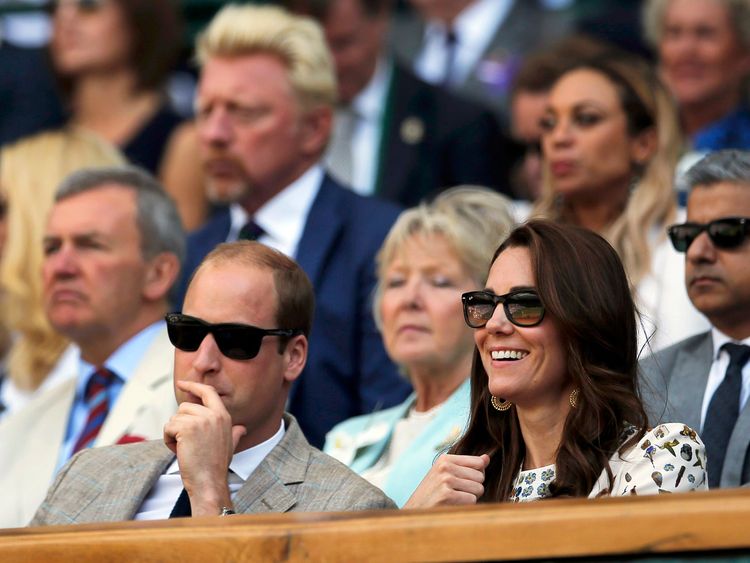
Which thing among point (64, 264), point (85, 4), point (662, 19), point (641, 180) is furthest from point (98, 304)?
point (662, 19)

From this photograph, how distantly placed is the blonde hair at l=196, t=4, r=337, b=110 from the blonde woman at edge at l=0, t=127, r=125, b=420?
0.85 m

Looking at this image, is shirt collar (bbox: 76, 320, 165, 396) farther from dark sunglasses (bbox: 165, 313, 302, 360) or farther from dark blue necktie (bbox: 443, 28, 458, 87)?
dark blue necktie (bbox: 443, 28, 458, 87)

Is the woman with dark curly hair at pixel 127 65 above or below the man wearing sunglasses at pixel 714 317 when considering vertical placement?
above

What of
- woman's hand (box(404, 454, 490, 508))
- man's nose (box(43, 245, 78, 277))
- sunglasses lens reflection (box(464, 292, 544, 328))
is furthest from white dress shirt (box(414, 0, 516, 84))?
woman's hand (box(404, 454, 490, 508))

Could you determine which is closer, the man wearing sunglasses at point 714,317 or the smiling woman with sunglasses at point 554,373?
the smiling woman with sunglasses at point 554,373

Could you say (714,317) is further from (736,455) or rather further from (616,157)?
(616,157)

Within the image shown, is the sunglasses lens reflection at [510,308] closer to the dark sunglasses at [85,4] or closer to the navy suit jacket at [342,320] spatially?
the navy suit jacket at [342,320]

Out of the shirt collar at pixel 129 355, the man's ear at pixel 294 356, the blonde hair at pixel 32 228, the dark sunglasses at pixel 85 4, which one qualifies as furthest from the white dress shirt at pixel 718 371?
the dark sunglasses at pixel 85 4

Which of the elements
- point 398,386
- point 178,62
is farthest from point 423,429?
point 178,62

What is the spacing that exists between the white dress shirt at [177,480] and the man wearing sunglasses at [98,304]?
49.2 inches

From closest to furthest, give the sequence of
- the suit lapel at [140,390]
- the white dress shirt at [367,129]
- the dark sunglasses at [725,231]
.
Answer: the dark sunglasses at [725,231]
the suit lapel at [140,390]
the white dress shirt at [367,129]

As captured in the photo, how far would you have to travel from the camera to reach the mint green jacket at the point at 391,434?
5105 mm

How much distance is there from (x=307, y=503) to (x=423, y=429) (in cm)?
119

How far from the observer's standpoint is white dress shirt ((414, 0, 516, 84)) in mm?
8672
